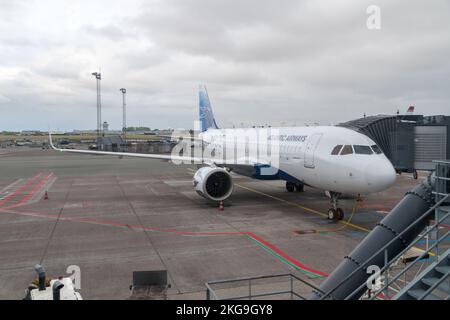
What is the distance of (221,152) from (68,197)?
1195 cm

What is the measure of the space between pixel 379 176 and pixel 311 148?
12.9 ft

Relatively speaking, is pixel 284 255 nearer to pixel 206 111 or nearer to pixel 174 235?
pixel 174 235

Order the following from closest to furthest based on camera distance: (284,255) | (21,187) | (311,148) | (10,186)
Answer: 1. (284,255)
2. (311,148)
3. (21,187)
4. (10,186)

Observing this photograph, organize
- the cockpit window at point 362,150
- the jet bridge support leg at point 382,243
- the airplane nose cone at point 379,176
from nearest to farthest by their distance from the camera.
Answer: the jet bridge support leg at point 382,243 → the airplane nose cone at point 379,176 → the cockpit window at point 362,150

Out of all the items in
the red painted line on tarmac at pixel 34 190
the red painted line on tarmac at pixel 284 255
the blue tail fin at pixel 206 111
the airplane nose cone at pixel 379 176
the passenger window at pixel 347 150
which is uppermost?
the blue tail fin at pixel 206 111

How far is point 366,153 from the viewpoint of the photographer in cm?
1549

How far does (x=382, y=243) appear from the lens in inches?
317

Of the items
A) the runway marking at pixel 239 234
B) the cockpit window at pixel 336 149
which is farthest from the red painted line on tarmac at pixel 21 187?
the cockpit window at pixel 336 149

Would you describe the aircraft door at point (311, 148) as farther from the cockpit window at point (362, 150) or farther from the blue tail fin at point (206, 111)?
the blue tail fin at point (206, 111)

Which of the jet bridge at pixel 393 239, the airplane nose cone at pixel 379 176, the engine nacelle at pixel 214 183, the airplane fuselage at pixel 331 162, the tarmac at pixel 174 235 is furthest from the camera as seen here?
the engine nacelle at pixel 214 183

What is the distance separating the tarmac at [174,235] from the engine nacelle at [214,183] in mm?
730

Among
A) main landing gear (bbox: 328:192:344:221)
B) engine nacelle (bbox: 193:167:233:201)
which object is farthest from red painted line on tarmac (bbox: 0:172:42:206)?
main landing gear (bbox: 328:192:344:221)

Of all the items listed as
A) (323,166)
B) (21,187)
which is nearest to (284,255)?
(323,166)

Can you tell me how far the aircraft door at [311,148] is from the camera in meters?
17.5
